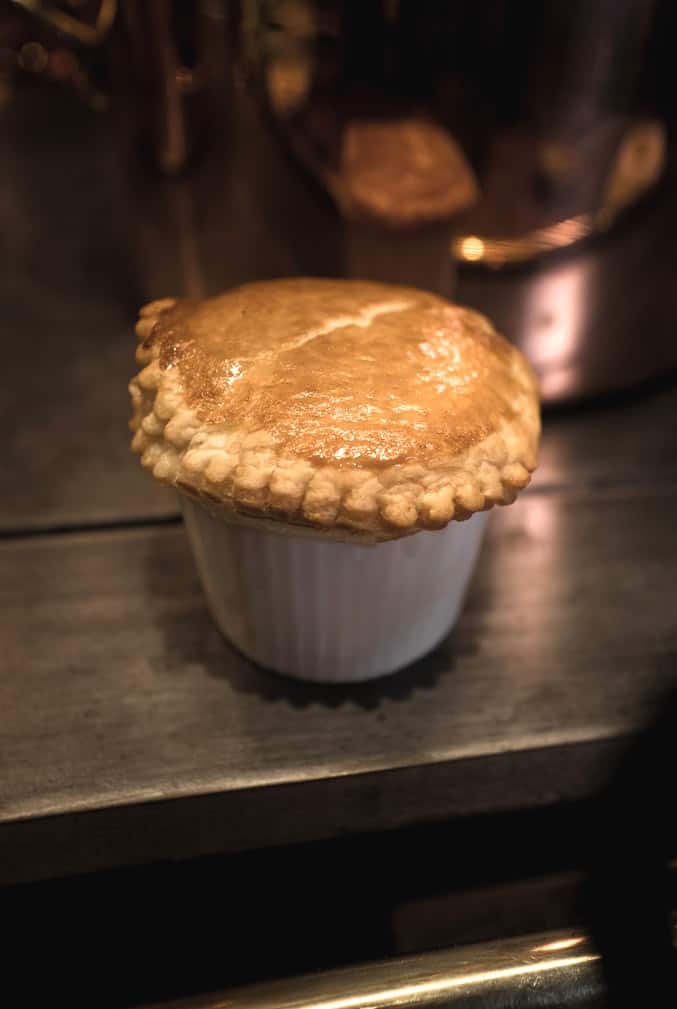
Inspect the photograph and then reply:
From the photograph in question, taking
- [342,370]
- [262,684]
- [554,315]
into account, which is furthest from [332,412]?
[554,315]

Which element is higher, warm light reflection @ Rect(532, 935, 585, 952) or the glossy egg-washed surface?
the glossy egg-washed surface

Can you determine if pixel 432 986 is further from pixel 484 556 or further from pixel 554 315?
pixel 554 315

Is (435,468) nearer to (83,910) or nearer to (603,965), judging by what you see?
(603,965)

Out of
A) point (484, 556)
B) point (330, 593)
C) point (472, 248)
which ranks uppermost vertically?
point (472, 248)

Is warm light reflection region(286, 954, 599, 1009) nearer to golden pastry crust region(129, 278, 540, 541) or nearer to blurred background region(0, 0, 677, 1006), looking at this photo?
blurred background region(0, 0, 677, 1006)

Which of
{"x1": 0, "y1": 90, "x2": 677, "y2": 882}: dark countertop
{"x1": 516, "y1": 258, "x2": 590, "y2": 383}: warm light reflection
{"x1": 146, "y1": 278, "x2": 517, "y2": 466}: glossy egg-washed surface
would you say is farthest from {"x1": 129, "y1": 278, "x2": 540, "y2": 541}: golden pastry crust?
{"x1": 516, "y1": 258, "x2": 590, "y2": 383}: warm light reflection

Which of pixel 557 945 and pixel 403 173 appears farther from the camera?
pixel 403 173
